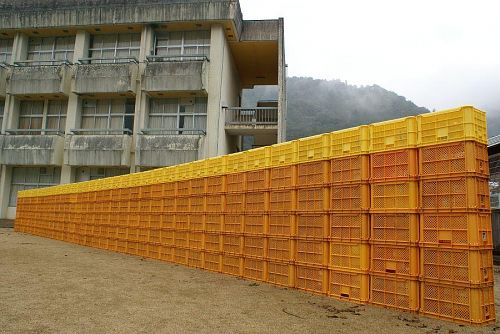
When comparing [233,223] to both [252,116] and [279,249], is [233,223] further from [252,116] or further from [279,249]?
[252,116]

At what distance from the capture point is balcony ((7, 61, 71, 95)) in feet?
80.7

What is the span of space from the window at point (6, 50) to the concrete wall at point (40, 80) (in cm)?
248

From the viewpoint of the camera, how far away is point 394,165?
19.8ft

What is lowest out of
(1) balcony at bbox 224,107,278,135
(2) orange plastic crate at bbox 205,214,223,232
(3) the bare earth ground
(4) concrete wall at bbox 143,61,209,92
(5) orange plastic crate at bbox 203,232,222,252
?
(3) the bare earth ground

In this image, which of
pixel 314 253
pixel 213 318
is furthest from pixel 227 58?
pixel 213 318

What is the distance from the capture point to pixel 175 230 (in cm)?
1096

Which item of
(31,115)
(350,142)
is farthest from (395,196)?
(31,115)

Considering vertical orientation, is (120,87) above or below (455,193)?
above

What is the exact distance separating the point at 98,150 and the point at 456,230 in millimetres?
21543

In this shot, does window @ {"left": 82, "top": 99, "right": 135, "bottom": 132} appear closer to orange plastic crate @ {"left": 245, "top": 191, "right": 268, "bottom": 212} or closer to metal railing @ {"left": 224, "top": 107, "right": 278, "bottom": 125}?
metal railing @ {"left": 224, "top": 107, "right": 278, "bottom": 125}

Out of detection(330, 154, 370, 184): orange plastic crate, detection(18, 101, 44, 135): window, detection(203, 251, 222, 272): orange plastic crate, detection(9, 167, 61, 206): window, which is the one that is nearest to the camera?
detection(330, 154, 370, 184): orange plastic crate

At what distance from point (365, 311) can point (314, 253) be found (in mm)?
1505

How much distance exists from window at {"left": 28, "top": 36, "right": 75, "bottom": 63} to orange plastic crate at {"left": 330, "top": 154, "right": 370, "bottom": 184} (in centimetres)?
2389

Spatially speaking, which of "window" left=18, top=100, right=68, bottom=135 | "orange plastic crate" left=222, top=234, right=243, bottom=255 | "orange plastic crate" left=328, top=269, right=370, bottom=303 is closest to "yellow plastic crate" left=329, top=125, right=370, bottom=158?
"orange plastic crate" left=328, top=269, right=370, bottom=303
